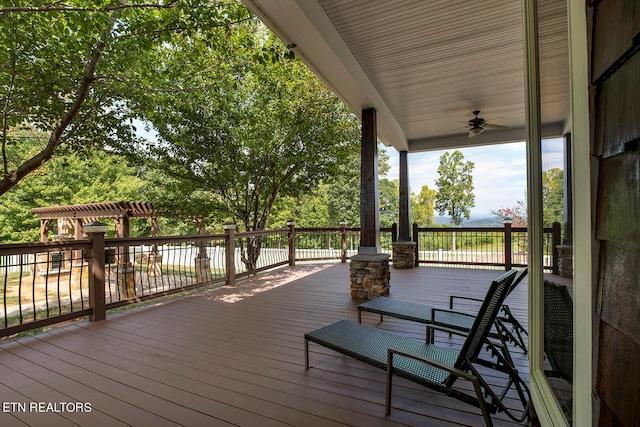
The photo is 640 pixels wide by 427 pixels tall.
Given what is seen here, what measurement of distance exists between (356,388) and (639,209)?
227cm

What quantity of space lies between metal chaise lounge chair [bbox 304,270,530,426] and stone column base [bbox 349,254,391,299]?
2218 millimetres

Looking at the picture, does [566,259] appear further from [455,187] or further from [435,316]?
[455,187]

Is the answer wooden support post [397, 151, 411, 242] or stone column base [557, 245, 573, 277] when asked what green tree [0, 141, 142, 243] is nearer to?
wooden support post [397, 151, 411, 242]

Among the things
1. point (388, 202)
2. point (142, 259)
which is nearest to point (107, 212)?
point (142, 259)

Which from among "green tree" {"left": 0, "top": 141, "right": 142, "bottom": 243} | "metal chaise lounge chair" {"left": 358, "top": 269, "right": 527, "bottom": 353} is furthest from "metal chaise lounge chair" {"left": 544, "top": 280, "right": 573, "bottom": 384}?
"green tree" {"left": 0, "top": 141, "right": 142, "bottom": 243}

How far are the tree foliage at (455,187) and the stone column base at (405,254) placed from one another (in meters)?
8.39

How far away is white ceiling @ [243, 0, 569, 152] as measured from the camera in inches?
107

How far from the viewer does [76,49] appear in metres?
4.88

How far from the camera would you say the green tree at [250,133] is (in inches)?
270

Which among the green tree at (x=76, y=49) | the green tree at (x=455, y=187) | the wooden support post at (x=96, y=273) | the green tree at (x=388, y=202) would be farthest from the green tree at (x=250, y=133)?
the green tree at (x=388, y=202)

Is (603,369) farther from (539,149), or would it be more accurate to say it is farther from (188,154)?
(188,154)

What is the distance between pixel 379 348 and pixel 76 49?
20.1 ft

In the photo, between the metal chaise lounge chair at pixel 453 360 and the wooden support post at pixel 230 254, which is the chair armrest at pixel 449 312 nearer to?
the metal chaise lounge chair at pixel 453 360

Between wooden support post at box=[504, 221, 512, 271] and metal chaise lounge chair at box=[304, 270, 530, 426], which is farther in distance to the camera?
wooden support post at box=[504, 221, 512, 271]
